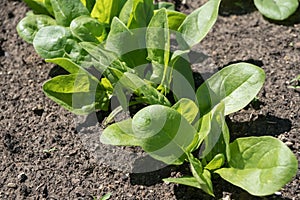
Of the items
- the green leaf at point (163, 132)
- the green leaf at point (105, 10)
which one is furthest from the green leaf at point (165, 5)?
the green leaf at point (163, 132)

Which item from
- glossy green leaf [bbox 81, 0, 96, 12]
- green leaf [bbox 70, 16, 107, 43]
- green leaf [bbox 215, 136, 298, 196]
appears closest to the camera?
green leaf [bbox 215, 136, 298, 196]

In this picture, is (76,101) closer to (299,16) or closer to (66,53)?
(66,53)

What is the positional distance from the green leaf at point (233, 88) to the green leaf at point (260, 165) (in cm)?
16

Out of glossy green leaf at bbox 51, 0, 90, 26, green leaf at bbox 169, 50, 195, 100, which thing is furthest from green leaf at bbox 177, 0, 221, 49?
glossy green leaf at bbox 51, 0, 90, 26

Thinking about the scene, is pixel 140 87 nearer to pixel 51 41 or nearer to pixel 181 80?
pixel 181 80

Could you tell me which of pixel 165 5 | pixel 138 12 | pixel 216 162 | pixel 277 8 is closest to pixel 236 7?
pixel 277 8

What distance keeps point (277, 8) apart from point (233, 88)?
2.11ft

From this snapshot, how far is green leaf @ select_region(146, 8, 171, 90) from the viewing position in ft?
6.59

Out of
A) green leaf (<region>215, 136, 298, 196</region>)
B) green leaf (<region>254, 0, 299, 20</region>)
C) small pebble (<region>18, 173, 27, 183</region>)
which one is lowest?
small pebble (<region>18, 173, 27, 183</region>)

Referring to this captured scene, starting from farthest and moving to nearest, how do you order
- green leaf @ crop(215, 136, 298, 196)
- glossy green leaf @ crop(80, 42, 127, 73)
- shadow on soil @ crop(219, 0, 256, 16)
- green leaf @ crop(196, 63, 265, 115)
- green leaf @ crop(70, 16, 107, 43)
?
shadow on soil @ crop(219, 0, 256, 16) < green leaf @ crop(70, 16, 107, 43) < glossy green leaf @ crop(80, 42, 127, 73) < green leaf @ crop(196, 63, 265, 115) < green leaf @ crop(215, 136, 298, 196)

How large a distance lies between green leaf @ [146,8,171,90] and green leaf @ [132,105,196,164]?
299 millimetres

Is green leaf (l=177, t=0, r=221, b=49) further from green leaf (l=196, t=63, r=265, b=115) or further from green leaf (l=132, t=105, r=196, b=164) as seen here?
green leaf (l=132, t=105, r=196, b=164)

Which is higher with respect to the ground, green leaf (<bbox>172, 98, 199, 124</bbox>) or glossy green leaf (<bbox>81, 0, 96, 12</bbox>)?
glossy green leaf (<bbox>81, 0, 96, 12</bbox>)

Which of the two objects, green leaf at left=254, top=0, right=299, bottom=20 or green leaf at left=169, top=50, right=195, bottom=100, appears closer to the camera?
green leaf at left=169, top=50, right=195, bottom=100
